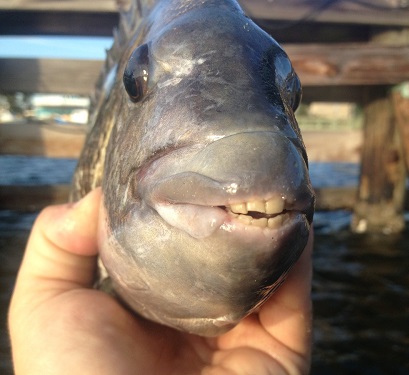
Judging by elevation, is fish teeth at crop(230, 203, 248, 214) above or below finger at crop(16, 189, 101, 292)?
above

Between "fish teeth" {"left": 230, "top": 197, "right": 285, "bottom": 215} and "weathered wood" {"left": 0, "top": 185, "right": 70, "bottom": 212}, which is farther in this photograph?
"weathered wood" {"left": 0, "top": 185, "right": 70, "bottom": 212}

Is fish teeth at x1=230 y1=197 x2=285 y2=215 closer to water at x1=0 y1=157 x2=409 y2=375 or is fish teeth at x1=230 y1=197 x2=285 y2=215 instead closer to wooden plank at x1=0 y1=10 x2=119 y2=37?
water at x1=0 y1=157 x2=409 y2=375

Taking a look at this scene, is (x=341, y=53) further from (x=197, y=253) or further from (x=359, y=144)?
(x=197, y=253)

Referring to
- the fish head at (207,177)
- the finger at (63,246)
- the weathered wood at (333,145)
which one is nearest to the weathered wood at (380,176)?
the weathered wood at (333,145)

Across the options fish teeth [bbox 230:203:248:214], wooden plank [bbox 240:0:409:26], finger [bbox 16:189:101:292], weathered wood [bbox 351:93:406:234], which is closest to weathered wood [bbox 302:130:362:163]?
weathered wood [bbox 351:93:406:234]

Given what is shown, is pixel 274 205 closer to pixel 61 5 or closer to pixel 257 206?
pixel 257 206

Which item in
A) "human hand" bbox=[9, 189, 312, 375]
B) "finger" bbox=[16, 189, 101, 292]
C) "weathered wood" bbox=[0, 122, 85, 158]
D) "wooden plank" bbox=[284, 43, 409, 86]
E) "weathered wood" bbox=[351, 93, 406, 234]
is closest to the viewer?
"human hand" bbox=[9, 189, 312, 375]

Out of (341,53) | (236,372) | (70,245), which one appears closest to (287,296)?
(236,372)
